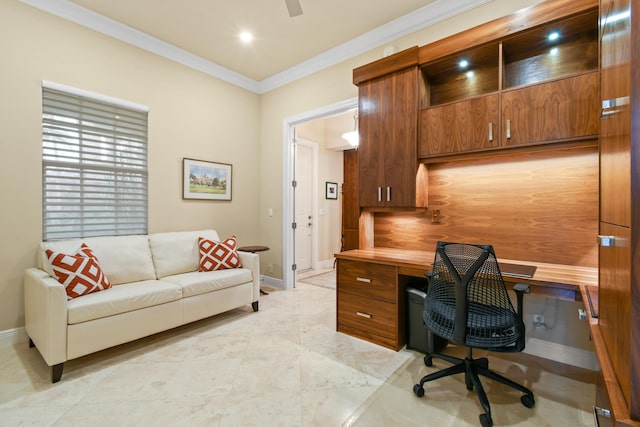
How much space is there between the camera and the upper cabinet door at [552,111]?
1895 mm

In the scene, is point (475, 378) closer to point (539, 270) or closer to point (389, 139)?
point (539, 270)

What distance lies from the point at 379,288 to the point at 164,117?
307 centimetres

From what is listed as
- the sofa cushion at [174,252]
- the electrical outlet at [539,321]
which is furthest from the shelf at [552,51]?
the sofa cushion at [174,252]

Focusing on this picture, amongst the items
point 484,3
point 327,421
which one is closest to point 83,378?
point 327,421

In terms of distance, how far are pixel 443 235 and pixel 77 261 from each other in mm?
3088

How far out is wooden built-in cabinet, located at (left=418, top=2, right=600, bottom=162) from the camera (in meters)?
1.95

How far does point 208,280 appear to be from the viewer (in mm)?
3033

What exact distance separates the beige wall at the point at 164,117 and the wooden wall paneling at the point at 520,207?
129 centimetres

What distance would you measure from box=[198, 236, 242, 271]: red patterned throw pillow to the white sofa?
0.09 metres

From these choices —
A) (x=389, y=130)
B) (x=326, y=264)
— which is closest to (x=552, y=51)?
(x=389, y=130)

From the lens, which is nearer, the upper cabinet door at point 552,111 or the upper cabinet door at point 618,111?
the upper cabinet door at point 618,111

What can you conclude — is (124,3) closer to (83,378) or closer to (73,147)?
(73,147)

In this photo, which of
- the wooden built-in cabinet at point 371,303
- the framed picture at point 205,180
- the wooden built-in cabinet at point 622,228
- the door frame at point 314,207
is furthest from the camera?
the door frame at point 314,207

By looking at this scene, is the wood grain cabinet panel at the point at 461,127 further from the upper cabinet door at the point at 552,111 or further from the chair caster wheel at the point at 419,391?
the chair caster wheel at the point at 419,391
